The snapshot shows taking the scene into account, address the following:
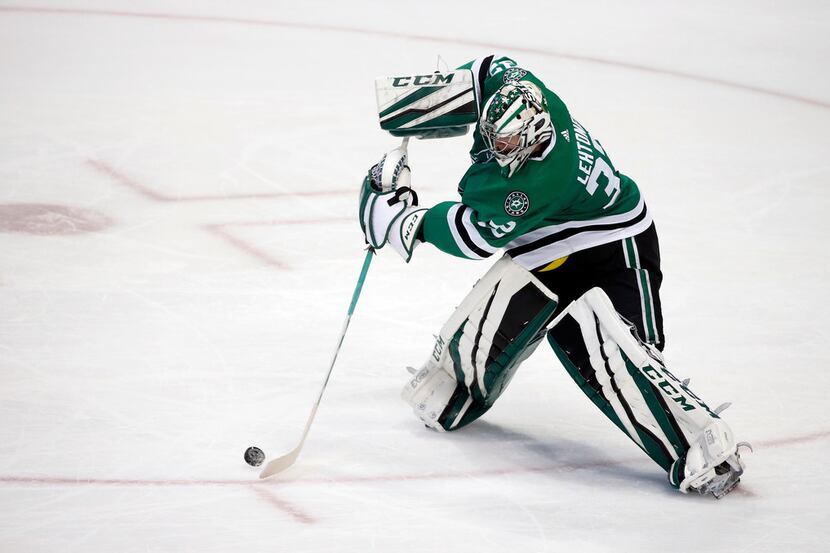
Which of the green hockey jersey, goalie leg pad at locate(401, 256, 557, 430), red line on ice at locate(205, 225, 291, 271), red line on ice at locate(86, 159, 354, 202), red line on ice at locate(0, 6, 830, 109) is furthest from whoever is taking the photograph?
red line on ice at locate(0, 6, 830, 109)

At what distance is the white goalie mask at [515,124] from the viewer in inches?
123

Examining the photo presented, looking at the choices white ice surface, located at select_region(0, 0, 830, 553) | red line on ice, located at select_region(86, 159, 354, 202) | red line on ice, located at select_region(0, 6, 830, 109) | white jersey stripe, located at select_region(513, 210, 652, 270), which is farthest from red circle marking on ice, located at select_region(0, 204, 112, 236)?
red line on ice, located at select_region(0, 6, 830, 109)

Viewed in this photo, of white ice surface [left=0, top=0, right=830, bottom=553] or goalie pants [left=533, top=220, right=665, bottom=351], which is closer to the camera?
white ice surface [left=0, top=0, right=830, bottom=553]

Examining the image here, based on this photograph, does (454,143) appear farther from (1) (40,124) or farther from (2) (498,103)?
(2) (498,103)

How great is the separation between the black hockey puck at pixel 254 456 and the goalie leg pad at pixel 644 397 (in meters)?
0.87

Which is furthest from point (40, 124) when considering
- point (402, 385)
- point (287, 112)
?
point (402, 385)

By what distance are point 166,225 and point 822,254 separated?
2710 millimetres

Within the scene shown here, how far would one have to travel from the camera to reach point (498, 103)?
3160mm

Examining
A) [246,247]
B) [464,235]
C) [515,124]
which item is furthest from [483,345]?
[246,247]

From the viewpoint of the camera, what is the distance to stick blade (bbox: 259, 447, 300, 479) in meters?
3.15

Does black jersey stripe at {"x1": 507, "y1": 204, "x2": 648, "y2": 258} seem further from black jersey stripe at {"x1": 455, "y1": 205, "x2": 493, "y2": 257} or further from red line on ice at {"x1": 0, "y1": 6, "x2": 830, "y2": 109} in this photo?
red line on ice at {"x1": 0, "y1": 6, "x2": 830, "y2": 109}

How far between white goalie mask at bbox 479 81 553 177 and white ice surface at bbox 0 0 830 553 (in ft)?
2.78

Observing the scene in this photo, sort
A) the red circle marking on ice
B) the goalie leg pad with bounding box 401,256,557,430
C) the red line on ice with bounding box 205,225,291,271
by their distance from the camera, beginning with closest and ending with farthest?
the goalie leg pad with bounding box 401,256,557,430 → the red line on ice with bounding box 205,225,291,271 → the red circle marking on ice

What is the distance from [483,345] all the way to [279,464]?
0.65 meters
